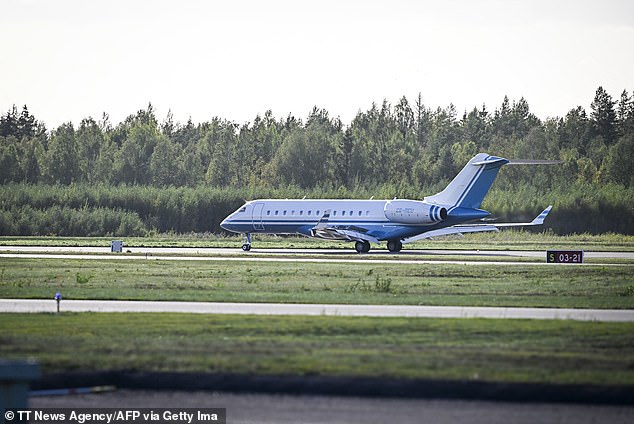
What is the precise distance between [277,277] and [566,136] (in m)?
98.7

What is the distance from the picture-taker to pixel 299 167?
4673 inches

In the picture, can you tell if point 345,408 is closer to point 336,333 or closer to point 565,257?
point 336,333

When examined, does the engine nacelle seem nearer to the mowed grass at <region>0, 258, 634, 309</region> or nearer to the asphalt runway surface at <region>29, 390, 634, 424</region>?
the mowed grass at <region>0, 258, 634, 309</region>

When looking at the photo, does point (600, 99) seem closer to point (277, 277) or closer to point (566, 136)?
point (566, 136)

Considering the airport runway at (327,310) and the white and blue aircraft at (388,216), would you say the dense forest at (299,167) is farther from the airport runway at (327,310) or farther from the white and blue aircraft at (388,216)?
the airport runway at (327,310)

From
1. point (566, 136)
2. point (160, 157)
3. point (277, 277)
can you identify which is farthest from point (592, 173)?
point (277, 277)

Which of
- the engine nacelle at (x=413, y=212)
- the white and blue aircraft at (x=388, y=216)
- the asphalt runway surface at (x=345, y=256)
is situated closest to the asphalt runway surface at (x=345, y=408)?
the asphalt runway surface at (x=345, y=256)

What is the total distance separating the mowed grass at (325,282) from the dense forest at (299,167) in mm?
34745

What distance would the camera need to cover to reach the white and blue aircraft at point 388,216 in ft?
187

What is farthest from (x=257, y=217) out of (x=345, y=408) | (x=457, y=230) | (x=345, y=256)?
(x=345, y=408)

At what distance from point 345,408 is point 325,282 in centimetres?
2037

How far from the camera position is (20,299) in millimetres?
31094

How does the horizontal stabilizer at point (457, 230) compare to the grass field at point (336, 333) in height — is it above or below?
above

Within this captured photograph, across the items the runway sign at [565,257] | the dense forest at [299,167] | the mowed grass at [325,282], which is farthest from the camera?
the dense forest at [299,167]
